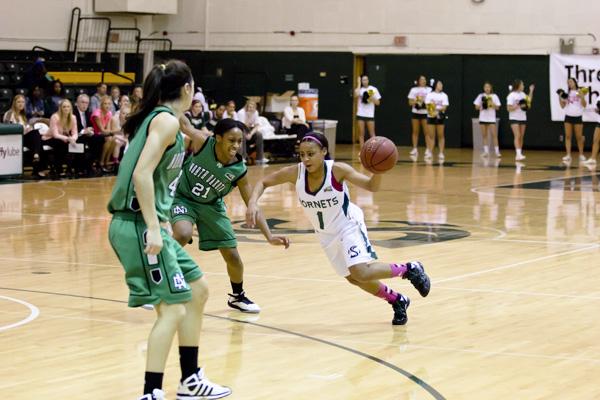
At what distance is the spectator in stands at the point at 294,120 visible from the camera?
23.9 meters

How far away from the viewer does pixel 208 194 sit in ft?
27.3

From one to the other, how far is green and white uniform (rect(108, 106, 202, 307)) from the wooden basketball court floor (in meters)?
0.76

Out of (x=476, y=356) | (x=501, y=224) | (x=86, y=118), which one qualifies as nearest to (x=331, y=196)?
(x=476, y=356)

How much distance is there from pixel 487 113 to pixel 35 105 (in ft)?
36.5

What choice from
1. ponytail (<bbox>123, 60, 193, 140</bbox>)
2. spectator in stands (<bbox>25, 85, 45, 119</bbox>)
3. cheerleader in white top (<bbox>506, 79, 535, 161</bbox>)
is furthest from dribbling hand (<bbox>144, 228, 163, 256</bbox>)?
cheerleader in white top (<bbox>506, 79, 535, 161</bbox>)

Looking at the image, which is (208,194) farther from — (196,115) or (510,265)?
(196,115)

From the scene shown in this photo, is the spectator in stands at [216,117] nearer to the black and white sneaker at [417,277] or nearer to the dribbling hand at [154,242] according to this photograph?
the black and white sneaker at [417,277]

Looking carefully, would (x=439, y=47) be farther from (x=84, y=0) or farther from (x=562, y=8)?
(x=84, y=0)

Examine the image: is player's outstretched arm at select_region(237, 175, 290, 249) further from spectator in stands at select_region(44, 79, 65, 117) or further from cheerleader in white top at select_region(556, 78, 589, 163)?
cheerleader in white top at select_region(556, 78, 589, 163)

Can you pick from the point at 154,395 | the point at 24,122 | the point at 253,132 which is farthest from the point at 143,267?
the point at 253,132

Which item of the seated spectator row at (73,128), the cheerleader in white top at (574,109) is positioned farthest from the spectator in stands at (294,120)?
the cheerleader in white top at (574,109)

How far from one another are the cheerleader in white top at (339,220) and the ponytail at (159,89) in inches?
91.9

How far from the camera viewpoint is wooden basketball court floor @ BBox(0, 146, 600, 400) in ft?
20.4

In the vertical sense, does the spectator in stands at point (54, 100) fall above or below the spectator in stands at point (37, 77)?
below
